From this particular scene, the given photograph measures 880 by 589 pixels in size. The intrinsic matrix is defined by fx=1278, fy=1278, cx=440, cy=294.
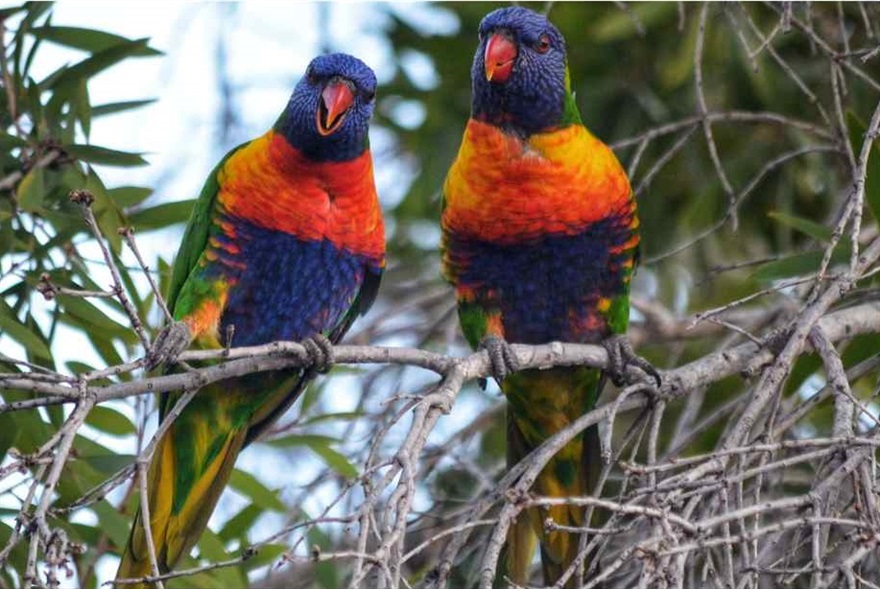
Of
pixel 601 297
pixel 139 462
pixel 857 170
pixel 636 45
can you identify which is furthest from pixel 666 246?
pixel 139 462

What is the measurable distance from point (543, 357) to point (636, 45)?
2072 mm

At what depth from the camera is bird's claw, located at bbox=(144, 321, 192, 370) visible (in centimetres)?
246

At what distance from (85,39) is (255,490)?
120 centimetres

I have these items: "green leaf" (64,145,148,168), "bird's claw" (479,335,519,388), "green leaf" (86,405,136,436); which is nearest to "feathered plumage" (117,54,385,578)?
"green leaf" (86,405,136,436)

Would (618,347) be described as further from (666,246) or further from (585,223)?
(666,246)

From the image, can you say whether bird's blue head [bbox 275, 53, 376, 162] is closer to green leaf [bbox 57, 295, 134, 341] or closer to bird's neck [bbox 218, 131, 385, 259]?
bird's neck [bbox 218, 131, 385, 259]

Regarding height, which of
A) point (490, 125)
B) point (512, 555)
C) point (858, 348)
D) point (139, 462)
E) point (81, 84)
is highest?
point (81, 84)

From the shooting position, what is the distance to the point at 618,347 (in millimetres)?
3039

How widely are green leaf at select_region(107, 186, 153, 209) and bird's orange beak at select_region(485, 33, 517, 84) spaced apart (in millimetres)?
877

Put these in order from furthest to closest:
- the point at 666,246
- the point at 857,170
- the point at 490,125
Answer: the point at 666,246 < the point at 490,125 < the point at 857,170

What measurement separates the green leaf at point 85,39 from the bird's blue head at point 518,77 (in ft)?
2.75

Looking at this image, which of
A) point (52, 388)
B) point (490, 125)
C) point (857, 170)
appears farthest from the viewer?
point (490, 125)

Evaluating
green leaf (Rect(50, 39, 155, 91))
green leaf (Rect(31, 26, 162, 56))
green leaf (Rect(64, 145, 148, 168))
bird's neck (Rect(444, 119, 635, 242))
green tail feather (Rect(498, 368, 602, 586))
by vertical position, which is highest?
green leaf (Rect(31, 26, 162, 56))

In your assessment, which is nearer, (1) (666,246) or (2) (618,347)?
(2) (618,347)
